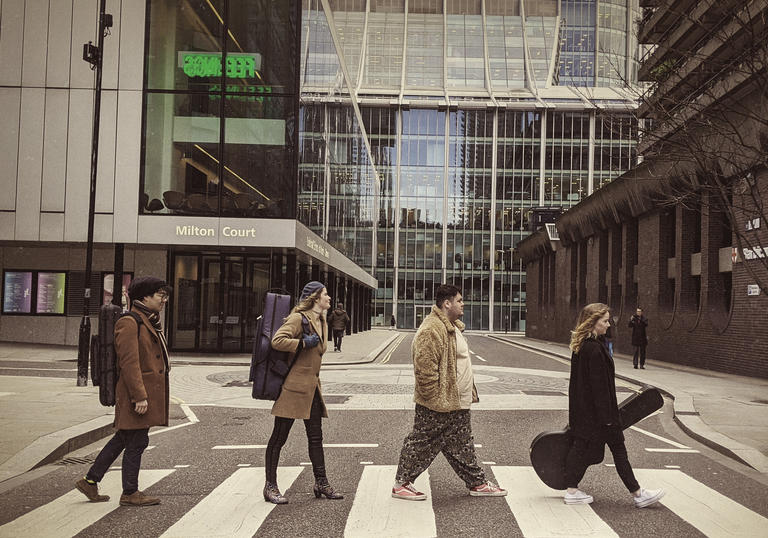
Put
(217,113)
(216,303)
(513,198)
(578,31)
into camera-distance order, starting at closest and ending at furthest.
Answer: (217,113)
(216,303)
(513,198)
(578,31)

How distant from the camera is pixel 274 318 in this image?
6.83 m

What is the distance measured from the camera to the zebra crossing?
19.6 feet

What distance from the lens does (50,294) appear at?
29.2 meters

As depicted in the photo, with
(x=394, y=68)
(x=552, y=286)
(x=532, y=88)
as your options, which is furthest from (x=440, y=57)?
(x=552, y=286)

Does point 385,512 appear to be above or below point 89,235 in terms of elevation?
below

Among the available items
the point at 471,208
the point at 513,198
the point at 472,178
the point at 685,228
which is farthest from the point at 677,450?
the point at 472,178

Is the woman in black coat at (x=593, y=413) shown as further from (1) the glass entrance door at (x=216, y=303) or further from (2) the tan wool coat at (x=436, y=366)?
(1) the glass entrance door at (x=216, y=303)

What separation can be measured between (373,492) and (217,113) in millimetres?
21079

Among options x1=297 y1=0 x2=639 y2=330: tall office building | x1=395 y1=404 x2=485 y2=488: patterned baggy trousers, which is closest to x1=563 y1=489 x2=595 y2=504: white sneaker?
x1=395 y1=404 x2=485 y2=488: patterned baggy trousers

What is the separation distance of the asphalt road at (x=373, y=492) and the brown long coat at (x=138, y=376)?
793 millimetres

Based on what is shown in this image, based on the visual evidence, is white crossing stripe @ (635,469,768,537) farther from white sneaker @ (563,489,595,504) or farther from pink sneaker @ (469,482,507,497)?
pink sneaker @ (469,482,507,497)

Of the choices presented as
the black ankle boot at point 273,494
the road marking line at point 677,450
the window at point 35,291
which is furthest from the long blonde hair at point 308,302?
the window at point 35,291

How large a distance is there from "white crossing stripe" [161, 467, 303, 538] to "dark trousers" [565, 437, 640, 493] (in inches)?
104

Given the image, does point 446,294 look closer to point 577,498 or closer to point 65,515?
point 577,498
